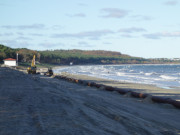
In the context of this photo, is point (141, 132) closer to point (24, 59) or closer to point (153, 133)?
point (153, 133)

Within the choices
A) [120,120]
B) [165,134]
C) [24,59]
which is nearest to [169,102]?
[120,120]

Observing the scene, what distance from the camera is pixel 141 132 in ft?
30.9

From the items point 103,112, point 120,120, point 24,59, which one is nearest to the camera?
point 120,120

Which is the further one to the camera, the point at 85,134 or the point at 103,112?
the point at 103,112

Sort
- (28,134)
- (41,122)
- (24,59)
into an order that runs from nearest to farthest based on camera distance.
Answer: (28,134) < (41,122) < (24,59)

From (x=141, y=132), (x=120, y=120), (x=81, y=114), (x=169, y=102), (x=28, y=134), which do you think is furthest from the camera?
(x=169, y=102)

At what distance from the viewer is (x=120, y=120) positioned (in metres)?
11.3

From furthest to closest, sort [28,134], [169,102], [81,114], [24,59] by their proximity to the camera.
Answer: [24,59]
[169,102]
[81,114]
[28,134]

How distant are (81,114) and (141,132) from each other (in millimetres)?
3503

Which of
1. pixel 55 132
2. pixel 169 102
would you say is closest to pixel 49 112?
pixel 55 132

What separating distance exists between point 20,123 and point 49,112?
8.46ft

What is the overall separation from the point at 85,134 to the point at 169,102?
1093 centimetres

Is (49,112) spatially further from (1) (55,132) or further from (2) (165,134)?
(2) (165,134)

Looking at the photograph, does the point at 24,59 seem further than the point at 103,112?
Yes
